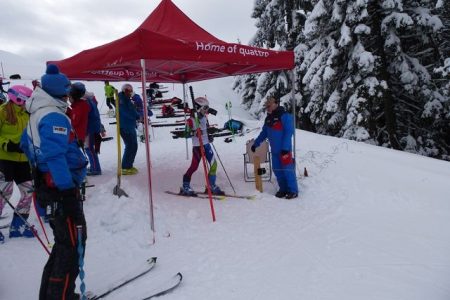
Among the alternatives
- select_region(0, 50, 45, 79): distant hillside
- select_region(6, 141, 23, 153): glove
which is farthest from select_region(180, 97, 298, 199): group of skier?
select_region(0, 50, 45, 79): distant hillside

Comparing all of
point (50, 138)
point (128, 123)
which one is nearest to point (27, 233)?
point (50, 138)

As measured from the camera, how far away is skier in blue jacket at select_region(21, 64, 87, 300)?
9.58 feet

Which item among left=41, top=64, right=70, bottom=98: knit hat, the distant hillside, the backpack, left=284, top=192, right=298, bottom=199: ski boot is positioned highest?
the distant hillside

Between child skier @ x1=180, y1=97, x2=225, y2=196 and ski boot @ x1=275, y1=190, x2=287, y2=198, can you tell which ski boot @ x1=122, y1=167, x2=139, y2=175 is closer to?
child skier @ x1=180, y1=97, x2=225, y2=196

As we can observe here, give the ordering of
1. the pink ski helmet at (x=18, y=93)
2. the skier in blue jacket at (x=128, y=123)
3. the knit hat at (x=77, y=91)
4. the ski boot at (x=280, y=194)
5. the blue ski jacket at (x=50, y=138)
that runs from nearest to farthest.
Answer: the blue ski jacket at (x=50, y=138), the pink ski helmet at (x=18, y=93), the ski boot at (x=280, y=194), the knit hat at (x=77, y=91), the skier in blue jacket at (x=128, y=123)

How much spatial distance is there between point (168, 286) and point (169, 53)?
301 cm

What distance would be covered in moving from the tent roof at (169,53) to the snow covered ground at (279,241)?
7.24 feet

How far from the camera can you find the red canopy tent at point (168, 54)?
485 centimetres

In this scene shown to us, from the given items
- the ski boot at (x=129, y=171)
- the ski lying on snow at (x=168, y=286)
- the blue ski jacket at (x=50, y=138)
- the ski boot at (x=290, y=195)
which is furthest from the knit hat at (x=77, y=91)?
the ski lying on snow at (x=168, y=286)

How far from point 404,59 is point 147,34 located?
1084 centimetres

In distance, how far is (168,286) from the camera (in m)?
3.66

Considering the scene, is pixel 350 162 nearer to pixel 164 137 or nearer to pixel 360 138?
pixel 360 138

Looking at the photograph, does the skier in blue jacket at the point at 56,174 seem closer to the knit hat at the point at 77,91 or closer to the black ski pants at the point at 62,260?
the black ski pants at the point at 62,260

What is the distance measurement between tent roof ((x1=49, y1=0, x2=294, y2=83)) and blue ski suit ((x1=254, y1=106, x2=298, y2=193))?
0.96 m
